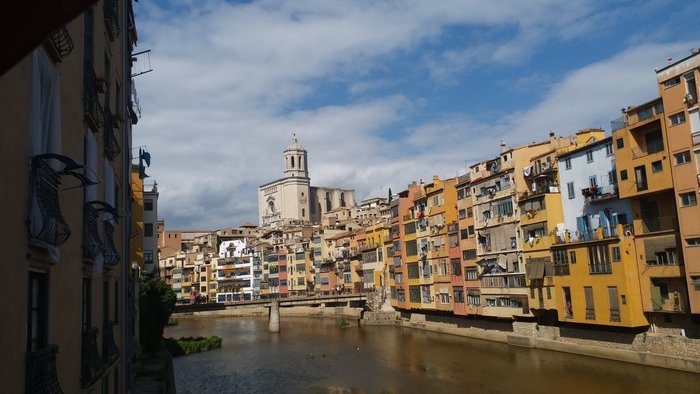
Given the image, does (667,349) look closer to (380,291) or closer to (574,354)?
(574,354)

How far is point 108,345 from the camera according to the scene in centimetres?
1377

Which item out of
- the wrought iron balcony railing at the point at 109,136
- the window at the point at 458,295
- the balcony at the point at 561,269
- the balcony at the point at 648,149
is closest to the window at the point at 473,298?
the window at the point at 458,295

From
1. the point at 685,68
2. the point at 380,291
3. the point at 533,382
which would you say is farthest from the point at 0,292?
the point at 380,291

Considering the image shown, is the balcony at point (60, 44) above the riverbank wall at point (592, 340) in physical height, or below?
above

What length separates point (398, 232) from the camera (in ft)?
230

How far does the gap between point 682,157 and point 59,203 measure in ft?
109

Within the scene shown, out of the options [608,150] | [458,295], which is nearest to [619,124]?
[608,150]

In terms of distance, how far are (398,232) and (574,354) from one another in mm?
31878

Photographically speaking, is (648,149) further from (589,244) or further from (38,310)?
(38,310)

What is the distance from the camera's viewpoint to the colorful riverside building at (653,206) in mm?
34375

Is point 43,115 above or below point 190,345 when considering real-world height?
above

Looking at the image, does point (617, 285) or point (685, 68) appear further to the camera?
point (617, 285)

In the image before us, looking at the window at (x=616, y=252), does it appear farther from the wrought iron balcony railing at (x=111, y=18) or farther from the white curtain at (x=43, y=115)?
the white curtain at (x=43, y=115)

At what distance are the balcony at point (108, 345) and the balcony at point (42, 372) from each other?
5001 mm
